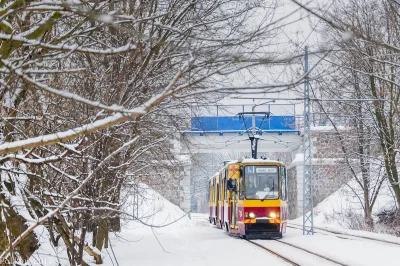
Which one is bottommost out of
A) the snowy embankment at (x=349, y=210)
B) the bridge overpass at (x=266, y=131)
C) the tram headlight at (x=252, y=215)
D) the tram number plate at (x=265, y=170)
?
the tram headlight at (x=252, y=215)

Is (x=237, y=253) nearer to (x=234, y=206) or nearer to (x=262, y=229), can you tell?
(x=262, y=229)

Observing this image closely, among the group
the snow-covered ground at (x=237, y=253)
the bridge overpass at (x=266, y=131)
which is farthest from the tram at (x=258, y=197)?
the bridge overpass at (x=266, y=131)

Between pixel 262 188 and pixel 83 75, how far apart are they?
16.5 metres

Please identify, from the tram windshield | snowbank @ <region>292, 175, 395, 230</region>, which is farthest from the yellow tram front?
snowbank @ <region>292, 175, 395, 230</region>

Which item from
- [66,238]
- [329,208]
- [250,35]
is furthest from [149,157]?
[329,208]

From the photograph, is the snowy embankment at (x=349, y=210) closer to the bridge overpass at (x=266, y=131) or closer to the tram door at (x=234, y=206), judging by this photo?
the bridge overpass at (x=266, y=131)

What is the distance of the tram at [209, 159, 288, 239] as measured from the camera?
2305cm

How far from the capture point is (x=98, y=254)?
39.6 feet

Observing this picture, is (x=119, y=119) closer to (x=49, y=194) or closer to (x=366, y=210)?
(x=49, y=194)

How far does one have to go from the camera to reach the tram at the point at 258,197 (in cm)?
2305

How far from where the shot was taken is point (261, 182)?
937 inches

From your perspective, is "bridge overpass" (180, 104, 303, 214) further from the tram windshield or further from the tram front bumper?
the tram front bumper

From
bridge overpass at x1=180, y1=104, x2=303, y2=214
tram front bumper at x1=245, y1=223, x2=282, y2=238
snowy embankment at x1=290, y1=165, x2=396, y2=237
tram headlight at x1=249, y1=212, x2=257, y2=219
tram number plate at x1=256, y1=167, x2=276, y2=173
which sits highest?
bridge overpass at x1=180, y1=104, x2=303, y2=214

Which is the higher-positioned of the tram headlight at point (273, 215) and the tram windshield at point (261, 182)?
the tram windshield at point (261, 182)
